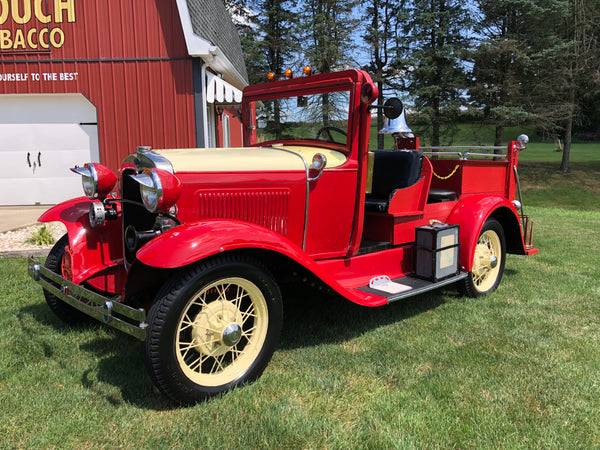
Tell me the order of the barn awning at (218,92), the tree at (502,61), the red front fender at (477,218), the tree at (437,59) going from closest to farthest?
the red front fender at (477,218) < the barn awning at (218,92) < the tree at (502,61) < the tree at (437,59)

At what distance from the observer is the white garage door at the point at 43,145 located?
9617mm

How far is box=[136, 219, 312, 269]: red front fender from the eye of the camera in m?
2.41

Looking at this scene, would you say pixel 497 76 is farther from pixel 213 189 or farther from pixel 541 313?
pixel 213 189

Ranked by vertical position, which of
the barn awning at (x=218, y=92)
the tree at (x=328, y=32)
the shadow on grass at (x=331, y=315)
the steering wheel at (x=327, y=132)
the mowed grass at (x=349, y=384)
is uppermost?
the tree at (x=328, y=32)

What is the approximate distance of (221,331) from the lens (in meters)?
2.65

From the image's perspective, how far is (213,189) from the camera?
3002 millimetres

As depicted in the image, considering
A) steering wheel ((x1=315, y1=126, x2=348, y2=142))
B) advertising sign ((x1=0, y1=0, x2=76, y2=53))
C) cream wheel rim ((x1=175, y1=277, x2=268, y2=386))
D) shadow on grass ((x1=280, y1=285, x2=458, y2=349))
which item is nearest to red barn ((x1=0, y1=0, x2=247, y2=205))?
advertising sign ((x1=0, y1=0, x2=76, y2=53))

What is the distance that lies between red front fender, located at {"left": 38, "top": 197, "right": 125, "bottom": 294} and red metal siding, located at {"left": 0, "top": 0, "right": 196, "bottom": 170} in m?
6.16

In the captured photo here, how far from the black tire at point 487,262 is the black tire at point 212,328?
2.34 meters

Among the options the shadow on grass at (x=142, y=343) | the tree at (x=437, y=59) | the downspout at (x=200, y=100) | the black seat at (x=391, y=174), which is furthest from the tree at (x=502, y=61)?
the shadow on grass at (x=142, y=343)

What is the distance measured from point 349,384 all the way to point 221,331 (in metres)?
0.83

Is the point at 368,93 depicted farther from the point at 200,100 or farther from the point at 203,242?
the point at 200,100

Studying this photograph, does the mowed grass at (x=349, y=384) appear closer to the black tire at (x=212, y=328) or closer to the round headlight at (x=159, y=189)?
the black tire at (x=212, y=328)

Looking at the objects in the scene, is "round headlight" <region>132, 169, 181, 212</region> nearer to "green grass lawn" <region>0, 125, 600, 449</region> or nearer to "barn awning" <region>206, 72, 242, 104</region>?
"green grass lawn" <region>0, 125, 600, 449</region>
